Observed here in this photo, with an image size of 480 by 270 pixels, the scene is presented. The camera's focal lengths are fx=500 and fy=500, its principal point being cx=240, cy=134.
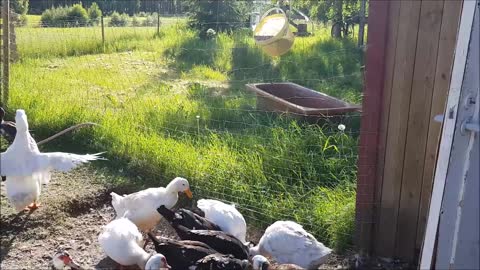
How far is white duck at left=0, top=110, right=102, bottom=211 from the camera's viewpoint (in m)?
4.00

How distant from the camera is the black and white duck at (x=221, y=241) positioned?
3562 millimetres

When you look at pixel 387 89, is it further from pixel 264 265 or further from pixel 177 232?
pixel 177 232

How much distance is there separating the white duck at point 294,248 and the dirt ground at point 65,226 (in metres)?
0.26

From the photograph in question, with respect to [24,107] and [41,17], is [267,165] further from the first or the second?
[41,17]

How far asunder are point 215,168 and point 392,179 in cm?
188

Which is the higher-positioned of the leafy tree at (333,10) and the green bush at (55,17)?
the leafy tree at (333,10)

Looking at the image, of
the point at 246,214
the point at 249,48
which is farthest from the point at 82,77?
the point at 246,214

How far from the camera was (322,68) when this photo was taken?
33.0 feet

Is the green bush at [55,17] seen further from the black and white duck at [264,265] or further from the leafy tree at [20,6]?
the black and white duck at [264,265]

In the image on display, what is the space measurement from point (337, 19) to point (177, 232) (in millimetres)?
8244

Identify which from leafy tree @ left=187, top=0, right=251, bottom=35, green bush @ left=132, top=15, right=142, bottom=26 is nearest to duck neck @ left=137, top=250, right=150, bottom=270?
leafy tree @ left=187, top=0, right=251, bottom=35

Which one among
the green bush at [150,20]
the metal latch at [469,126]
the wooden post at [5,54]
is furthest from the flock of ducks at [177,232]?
the green bush at [150,20]

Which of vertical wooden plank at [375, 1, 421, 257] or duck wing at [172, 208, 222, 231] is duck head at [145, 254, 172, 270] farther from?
vertical wooden plank at [375, 1, 421, 257]

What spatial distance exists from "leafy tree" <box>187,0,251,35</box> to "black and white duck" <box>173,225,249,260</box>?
20.9 ft
